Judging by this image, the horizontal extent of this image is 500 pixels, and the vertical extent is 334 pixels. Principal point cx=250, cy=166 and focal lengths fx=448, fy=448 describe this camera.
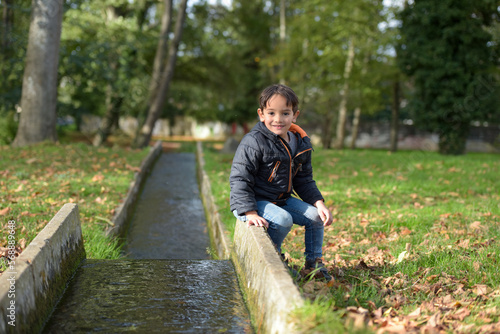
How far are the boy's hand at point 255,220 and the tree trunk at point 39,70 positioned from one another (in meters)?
10.9

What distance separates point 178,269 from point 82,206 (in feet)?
10.0

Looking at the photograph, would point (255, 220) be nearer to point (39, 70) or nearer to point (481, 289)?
point (481, 289)

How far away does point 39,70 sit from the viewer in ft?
41.2

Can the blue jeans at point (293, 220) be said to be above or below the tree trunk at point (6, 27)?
below

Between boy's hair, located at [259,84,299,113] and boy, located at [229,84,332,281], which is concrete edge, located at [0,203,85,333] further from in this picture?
boy's hair, located at [259,84,299,113]

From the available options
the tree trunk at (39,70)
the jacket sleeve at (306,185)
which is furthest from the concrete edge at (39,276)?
the tree trunk at (39,70)

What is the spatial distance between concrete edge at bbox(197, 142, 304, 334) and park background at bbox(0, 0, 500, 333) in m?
0.15

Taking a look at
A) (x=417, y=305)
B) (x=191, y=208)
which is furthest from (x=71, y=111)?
(x=417, y=305)

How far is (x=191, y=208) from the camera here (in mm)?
9102

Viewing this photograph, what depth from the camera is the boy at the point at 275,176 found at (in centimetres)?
368

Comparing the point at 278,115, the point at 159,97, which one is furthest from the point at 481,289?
the point at 159,97

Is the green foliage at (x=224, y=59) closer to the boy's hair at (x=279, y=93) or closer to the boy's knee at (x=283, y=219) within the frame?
the boy's hair at (x=279, y=93)

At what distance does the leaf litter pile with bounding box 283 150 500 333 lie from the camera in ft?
9.53

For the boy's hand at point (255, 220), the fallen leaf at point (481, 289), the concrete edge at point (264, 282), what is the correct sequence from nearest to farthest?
1. the concrete edge at point (264, 282)
2. the fallen leaf at point (481, 289)
3. the boy's hand at point (255, 220)
